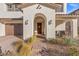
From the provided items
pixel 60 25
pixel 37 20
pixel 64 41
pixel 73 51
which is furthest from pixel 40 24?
pixel 73 51

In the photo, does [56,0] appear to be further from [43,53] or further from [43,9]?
[43,53]

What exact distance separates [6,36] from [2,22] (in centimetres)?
16

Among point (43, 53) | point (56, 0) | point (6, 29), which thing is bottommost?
point (43, 53)

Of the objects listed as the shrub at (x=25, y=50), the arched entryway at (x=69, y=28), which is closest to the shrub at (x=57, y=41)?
the arched entryway at (x=69, y=28)

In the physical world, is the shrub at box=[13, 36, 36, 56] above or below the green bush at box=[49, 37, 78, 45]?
below

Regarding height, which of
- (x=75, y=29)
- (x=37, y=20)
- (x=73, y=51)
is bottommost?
(x=73, y=51)

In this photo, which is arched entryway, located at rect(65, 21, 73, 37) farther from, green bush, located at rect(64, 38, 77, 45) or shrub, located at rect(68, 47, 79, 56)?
shrub, located at rect(68, 47, 79, 56)

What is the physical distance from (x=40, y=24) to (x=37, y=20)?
0.06m

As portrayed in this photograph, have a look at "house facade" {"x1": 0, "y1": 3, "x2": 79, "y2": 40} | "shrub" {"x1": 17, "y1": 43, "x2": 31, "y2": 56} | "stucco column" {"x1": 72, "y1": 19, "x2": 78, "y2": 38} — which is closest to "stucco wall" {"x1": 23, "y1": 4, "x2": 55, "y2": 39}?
"house facade" {"x1": 0, "y1": 3, "x2": 79, "y2": 40}

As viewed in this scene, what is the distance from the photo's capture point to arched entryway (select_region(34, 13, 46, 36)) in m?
4.19

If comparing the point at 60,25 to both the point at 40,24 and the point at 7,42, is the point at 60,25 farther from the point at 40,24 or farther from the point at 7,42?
the point at 7,42

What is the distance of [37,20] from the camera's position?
4.21m

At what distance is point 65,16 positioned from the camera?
421 centimetres

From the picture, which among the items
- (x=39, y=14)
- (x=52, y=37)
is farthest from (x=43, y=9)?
(x=52, y=37)
